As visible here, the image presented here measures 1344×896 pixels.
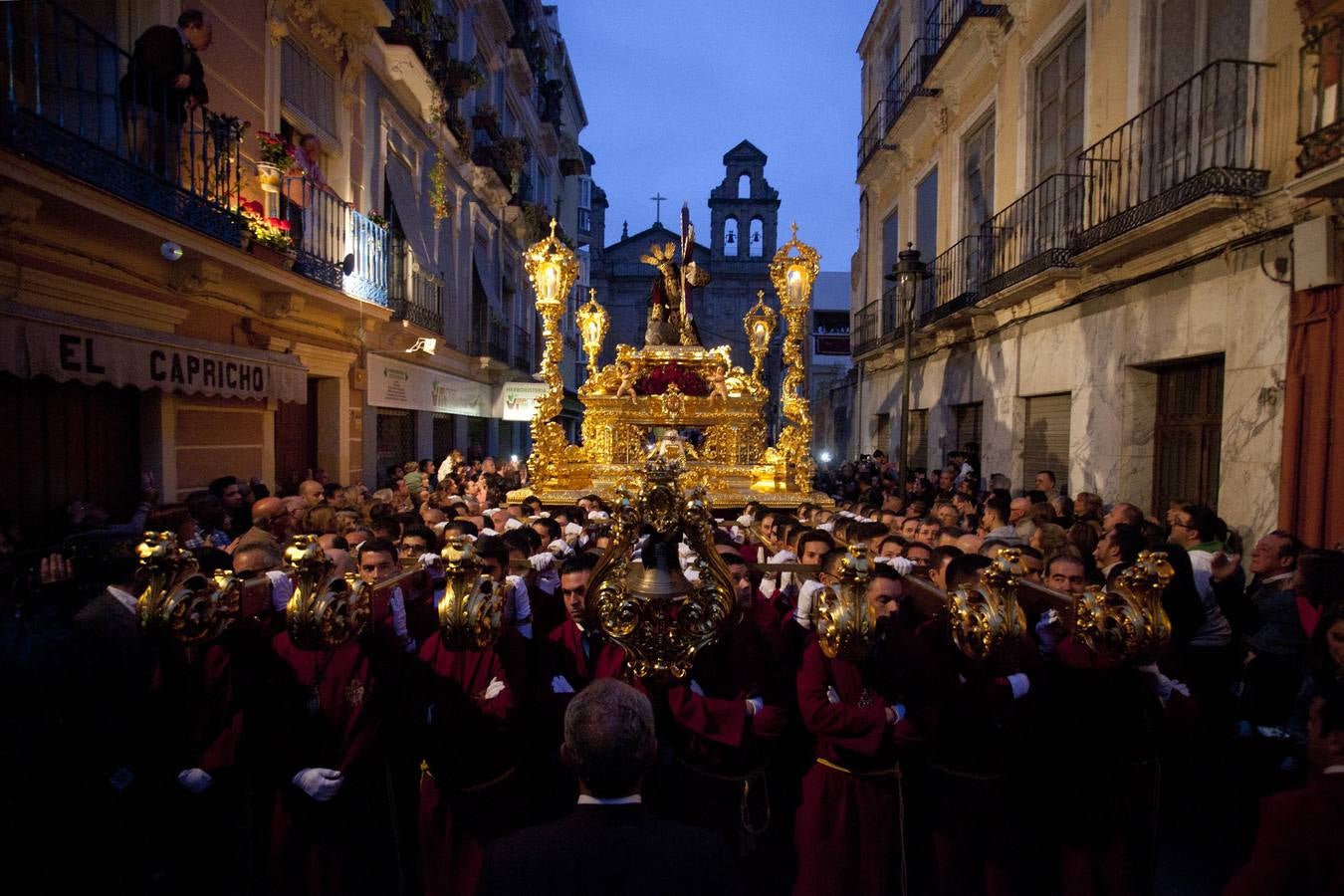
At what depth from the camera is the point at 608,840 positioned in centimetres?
169

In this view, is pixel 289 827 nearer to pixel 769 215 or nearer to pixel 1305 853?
pixel 1305 853

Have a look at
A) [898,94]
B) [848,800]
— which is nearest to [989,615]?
[848,800]

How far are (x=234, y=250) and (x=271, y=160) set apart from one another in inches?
77.7

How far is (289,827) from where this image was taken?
295 centimetres

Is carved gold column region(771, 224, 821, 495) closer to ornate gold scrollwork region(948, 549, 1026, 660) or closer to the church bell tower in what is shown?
ornate gold scrollwork region(948, 549, 1026, 660)

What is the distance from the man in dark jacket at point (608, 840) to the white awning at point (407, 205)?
12.2m

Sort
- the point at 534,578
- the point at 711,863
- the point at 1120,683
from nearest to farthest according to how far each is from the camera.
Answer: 1. the point at 711,863
2. the point at 1120,683
3. the point at 534,578

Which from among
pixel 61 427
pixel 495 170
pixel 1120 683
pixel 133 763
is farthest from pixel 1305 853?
pixel 495 170

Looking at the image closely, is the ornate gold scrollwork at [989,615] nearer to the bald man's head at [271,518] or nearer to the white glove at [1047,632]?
the white glove at [1047,632]

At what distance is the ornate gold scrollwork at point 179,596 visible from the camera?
2611mm

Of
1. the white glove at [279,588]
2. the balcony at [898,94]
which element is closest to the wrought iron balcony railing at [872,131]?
the balcony at [898,94]

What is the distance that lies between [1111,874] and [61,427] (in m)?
7.34

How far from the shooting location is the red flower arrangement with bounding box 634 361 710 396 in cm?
991

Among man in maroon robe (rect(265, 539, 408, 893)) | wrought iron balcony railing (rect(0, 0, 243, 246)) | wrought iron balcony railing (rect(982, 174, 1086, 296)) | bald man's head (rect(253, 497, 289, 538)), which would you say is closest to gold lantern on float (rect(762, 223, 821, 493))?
wrought iron balcony railing (rect(982, 174, 1086, 296))
